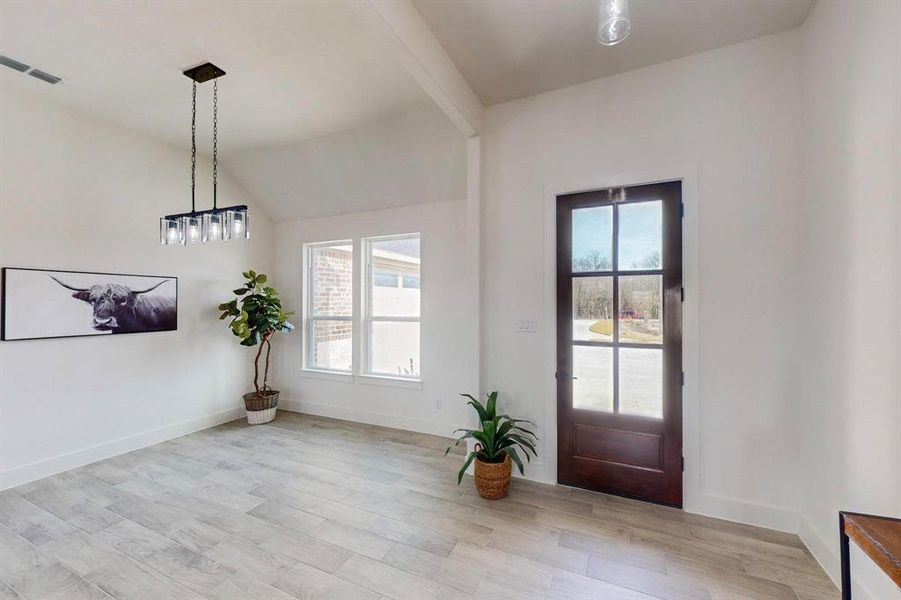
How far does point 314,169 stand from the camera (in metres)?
4.09

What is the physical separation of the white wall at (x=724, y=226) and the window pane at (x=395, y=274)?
177 cm

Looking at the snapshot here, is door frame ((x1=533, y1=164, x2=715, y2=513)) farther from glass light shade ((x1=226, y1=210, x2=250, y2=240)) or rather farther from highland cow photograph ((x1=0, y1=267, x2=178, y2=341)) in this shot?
highland cow photograph ((x1=0, y1=267, x2=178, y2=341))

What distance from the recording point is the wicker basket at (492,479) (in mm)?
2549

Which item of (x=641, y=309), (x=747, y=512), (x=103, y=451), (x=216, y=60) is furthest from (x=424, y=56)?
(x=103, y=451)

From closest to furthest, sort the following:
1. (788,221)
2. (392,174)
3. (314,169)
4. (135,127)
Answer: (788,221)
(135,127)
(392,174)
(314,169)

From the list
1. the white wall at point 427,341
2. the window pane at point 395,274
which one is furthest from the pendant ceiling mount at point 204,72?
the window pane at point 395,274

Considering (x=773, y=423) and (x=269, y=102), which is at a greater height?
(x=269, y=102)

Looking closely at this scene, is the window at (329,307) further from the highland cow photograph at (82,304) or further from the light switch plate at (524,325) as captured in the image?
the light switch plate at (524,325)

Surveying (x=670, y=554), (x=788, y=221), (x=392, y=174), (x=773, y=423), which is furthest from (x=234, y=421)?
(x=788, y=221)

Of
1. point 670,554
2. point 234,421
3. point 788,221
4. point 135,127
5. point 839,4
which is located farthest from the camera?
point 234,421

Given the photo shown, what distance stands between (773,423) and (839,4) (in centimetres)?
234

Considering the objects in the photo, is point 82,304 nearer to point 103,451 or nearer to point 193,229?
point 103,451

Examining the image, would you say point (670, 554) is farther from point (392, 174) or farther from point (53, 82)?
point (53, 82)

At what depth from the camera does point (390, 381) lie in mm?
4180
